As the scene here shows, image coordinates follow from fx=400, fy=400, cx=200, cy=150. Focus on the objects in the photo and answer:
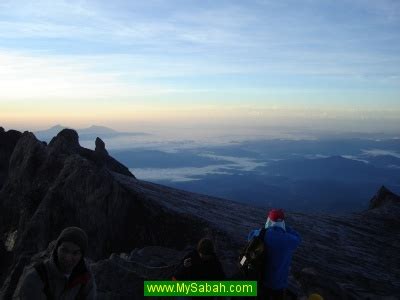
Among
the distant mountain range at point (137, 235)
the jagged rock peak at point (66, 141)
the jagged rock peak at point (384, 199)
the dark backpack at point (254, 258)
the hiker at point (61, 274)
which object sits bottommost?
the jagged rock peak at point (384, 199)

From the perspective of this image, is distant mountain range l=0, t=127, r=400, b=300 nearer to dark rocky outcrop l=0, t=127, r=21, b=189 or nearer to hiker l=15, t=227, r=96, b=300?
hiker l=15, t=227, r=96, b=300

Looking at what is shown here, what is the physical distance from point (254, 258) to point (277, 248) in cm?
76

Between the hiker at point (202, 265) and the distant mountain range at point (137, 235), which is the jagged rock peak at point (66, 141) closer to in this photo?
the distant mountain range at point (137, 235)

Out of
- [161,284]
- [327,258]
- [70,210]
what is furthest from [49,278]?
[327,258]

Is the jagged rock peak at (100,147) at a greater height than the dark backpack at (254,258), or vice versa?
the jagged rock peak at (100,147)

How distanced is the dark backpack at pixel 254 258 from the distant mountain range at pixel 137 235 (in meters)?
5.91

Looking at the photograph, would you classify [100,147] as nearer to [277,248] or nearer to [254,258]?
[254,258]

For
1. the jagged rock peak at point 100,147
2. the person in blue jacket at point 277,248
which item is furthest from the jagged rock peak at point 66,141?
the person in blue jacket at point 277,248

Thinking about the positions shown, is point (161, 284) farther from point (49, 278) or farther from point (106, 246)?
point (106, 246)

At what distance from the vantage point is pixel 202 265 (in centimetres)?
1142

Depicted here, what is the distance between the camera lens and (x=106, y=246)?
29.6 meters

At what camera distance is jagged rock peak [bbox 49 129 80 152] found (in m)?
51.8

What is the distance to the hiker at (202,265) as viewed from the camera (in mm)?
11359

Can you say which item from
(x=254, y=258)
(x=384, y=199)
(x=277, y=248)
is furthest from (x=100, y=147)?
(x=277, y=248)
